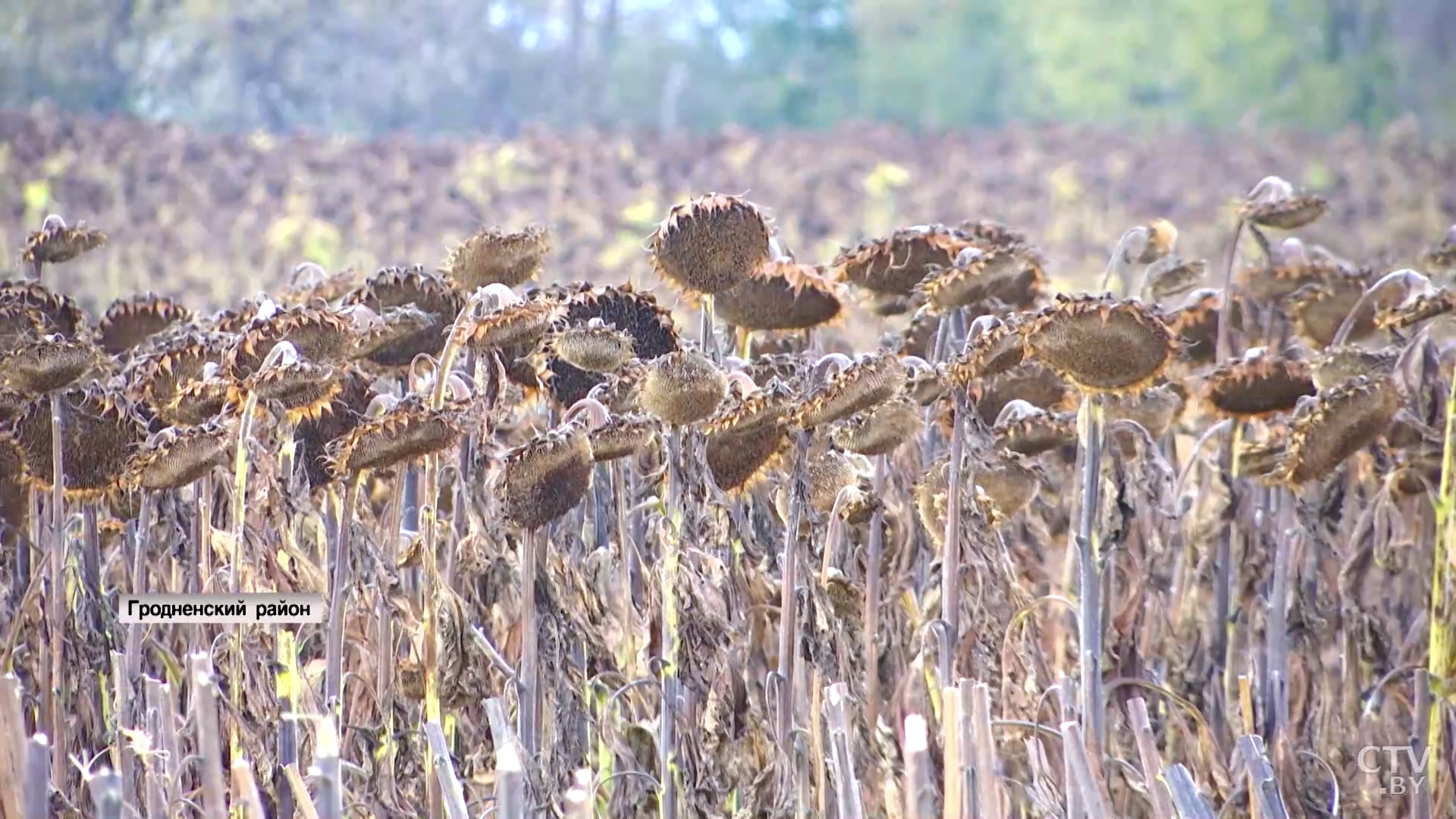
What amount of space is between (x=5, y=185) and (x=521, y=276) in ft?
31.5

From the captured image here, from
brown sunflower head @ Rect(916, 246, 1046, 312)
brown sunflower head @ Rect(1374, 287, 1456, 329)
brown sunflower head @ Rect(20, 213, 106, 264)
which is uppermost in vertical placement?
brown sunflower head @ Rect(20, 213, 106, 264)

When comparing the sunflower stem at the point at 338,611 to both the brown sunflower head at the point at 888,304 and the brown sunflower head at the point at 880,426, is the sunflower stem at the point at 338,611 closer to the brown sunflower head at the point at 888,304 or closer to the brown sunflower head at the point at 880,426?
the brown sunflower head at the point at 880,426

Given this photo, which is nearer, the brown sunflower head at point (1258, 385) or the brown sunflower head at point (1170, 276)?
the brown sunflower head at point (1258, 385)

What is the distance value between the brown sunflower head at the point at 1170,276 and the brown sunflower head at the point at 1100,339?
102 cm

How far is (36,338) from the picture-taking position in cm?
196

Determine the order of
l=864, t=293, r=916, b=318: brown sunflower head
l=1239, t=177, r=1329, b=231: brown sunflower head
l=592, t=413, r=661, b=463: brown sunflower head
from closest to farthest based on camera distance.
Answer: l=592, t=413, r=661, b=463: brown sunflower head, l=864, t=293, r=916, b=318: brown sunflower head, l=1239, t=177, r=1329, b=231: brown sunflower head

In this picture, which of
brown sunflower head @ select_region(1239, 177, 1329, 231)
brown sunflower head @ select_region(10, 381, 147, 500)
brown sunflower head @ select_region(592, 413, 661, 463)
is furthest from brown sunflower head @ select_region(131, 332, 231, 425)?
brown sunflower head @ select_region(1239, 177, 1329, 231)

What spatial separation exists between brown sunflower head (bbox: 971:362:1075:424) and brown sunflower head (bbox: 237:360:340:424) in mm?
1015

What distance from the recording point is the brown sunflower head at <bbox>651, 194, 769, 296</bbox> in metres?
1.99

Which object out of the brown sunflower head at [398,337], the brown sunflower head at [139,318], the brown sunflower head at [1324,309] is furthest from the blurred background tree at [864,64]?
the brown sunflower head at [398,337]

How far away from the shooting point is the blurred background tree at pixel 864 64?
23406mm

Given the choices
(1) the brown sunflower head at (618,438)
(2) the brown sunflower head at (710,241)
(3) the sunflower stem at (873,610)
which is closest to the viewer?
(1) the brown sunflower head at (618,438)

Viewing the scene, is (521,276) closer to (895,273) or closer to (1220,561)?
(895,273)

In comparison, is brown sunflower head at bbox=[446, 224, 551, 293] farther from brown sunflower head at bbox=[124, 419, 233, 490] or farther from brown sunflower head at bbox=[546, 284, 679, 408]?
brown sunflower head at bbox=[124, 419, 233, 490]
